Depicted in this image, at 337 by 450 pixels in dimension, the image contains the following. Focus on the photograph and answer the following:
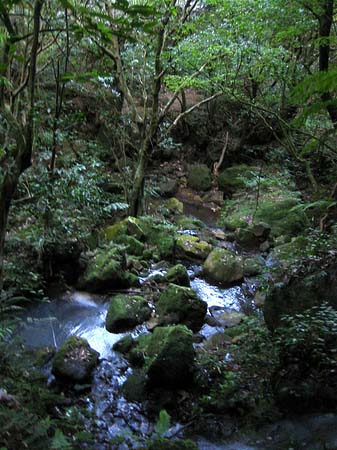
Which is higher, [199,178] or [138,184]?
[199,178]

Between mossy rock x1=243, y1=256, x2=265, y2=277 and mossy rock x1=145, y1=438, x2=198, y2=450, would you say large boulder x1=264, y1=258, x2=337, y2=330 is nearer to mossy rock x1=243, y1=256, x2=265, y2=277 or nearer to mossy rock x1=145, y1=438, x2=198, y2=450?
mossy rock x1=145, y1=438, x2=198, y2=450

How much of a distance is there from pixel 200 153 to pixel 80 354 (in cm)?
1209

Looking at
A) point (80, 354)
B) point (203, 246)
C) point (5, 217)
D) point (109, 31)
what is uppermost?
point (109, 31)

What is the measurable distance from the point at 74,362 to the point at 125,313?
4.64 ft

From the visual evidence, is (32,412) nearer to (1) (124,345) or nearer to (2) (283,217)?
(1) (124,345)

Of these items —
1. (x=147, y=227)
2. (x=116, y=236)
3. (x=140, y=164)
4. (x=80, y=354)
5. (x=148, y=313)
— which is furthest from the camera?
(x=140, y=164)

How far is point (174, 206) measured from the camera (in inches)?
483

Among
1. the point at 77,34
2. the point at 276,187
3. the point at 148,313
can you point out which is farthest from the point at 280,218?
the point at 77,34

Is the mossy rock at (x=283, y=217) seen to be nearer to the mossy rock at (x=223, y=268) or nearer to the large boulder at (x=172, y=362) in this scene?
the mossy rock at (x=223, y=268)

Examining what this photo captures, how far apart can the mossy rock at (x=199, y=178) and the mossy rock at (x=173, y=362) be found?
9.71 meters

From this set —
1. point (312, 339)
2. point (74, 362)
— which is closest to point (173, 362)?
point (74, 362)

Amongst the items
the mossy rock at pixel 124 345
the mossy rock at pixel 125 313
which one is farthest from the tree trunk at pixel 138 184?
the mossy rock at pixel 124 345

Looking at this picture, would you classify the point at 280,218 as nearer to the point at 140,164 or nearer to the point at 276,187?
the point at 276,187

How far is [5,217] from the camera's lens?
3.65 metres
